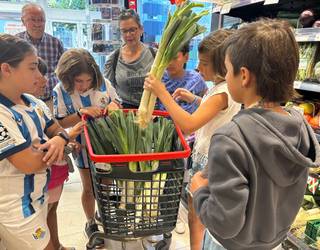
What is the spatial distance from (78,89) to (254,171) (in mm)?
1166

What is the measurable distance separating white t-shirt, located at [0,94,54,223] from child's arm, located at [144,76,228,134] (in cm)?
52

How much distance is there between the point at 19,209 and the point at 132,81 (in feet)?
4.16

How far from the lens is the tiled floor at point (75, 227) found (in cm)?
198

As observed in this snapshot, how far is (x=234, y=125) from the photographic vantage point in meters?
0.77

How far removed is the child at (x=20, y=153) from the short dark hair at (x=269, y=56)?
0.80 metres

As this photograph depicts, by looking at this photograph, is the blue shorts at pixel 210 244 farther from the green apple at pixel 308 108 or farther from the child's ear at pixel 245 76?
the green apple at pixel 308 108

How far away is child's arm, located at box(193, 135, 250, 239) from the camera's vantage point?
0.74 meters

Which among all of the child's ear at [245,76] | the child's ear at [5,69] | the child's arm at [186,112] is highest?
the child's ear at [245,76]

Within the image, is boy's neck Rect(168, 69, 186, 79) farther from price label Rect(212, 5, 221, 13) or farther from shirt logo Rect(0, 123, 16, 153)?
shirt logo Rect(0, 123, 16, 153)

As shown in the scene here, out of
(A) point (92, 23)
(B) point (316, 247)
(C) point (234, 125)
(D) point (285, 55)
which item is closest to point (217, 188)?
(C) point (234, 125)

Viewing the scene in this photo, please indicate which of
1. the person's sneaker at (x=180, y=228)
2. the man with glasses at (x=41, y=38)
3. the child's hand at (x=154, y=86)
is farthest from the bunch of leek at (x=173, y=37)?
the man with glasses at (x=41, y=38)

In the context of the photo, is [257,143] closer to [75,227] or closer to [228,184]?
[228,184]

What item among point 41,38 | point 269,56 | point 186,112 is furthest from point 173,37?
point 41,38

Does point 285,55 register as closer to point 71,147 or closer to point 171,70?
point 71,147
